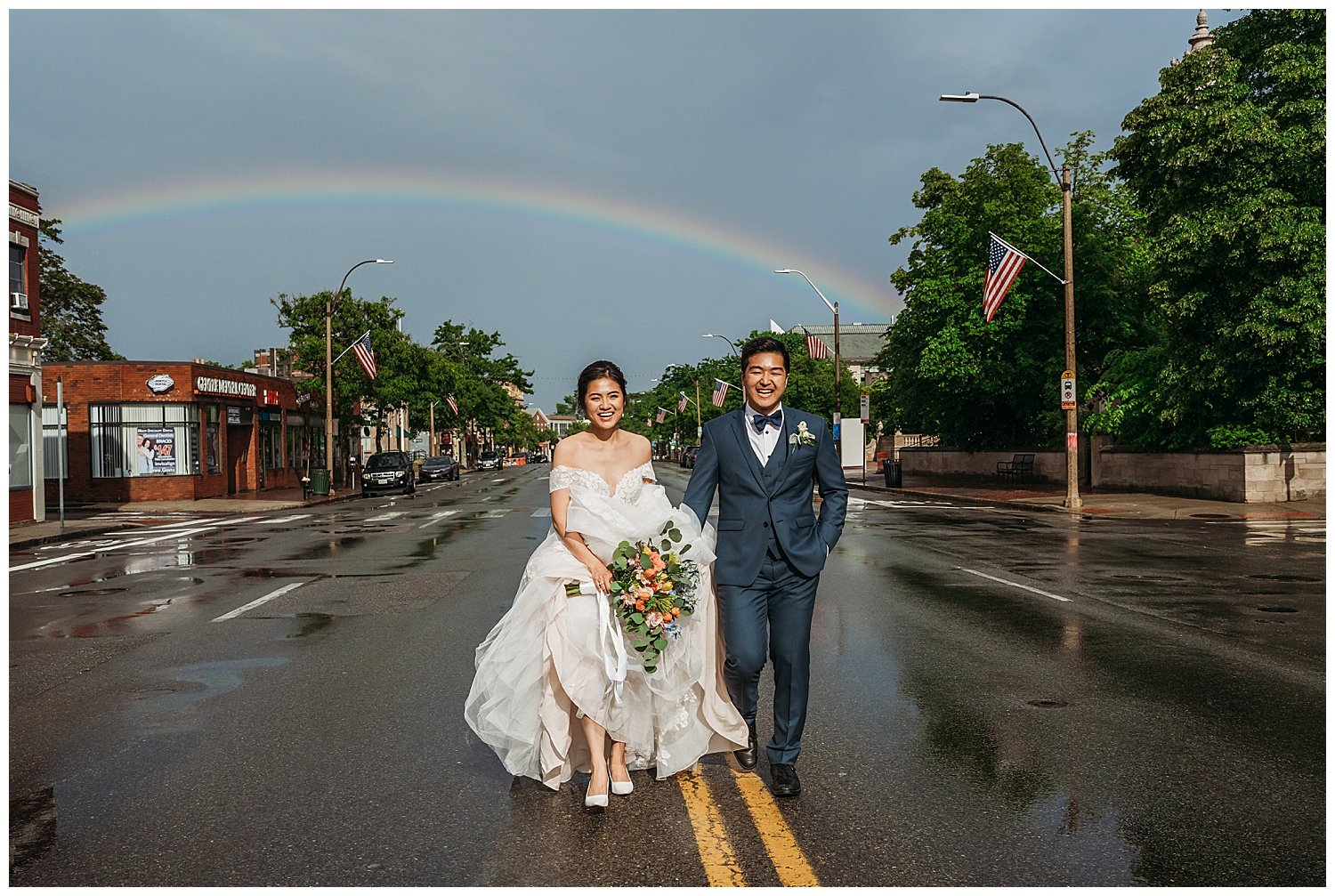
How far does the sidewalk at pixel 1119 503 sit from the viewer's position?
76.5 feet

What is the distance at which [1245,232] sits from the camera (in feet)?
78.9

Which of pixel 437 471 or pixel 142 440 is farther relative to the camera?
pixel 437 471

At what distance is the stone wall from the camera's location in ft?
84.3

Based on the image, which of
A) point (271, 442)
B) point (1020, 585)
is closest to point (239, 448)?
point (271, 442)

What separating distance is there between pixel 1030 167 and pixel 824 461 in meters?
35.5

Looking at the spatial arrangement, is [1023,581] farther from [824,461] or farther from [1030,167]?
[1030,167]

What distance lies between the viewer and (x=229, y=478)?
43.1 meters

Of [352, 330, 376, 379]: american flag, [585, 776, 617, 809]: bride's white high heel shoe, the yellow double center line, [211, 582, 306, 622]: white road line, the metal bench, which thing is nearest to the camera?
the yellow double center line

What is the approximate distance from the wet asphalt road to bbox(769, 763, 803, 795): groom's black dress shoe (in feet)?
0.25

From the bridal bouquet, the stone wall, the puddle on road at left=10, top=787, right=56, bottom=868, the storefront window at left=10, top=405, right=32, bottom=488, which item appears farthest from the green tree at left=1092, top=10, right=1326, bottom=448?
the storefront window at left=10, top=405, right=32, bottom=488

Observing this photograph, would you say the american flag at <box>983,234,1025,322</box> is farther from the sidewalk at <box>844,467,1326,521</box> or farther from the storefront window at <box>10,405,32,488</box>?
the storefront window at <box>10,405,32,488</box>

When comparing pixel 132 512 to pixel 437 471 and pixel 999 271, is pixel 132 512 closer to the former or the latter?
pixel 999 271

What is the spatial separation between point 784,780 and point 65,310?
68104 millimetres

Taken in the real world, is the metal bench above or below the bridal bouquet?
below
